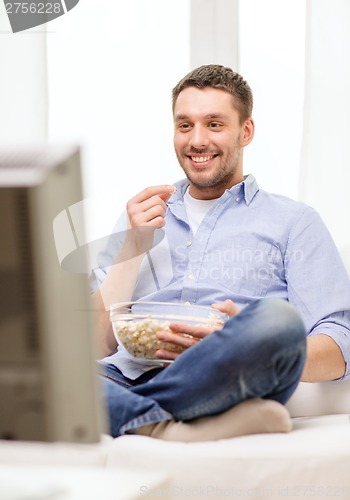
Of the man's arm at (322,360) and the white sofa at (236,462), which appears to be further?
the man's arm at (322,360)

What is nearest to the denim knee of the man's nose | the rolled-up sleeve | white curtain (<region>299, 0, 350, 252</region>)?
the rolled-up sleeve

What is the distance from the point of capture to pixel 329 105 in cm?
270

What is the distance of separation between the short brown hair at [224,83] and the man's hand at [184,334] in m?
0.72

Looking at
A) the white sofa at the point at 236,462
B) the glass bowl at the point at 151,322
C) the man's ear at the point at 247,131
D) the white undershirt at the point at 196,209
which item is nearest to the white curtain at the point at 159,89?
the man's ear at the point at 247,131

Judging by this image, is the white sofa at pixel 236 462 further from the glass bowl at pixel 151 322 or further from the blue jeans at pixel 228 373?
the glass bowl at pixel 151 322

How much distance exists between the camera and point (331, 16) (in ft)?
8.85

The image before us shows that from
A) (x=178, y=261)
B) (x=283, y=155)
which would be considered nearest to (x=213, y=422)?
(x=178, y=261)

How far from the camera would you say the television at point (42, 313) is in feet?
2.27

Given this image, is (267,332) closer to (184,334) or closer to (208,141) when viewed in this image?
(184,334)

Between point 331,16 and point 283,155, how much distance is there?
0.49 m

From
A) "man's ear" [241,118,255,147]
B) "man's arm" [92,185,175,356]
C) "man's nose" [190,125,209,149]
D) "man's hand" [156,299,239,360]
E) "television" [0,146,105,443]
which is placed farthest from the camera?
"man's ear" [241,118,255,147]

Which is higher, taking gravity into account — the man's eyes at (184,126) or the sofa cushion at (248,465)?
the man's eyes at (184,126)

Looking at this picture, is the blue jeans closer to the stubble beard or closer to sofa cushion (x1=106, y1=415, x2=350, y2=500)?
sofa cushion (x1=106, y1=415, x2=350, y2=500)

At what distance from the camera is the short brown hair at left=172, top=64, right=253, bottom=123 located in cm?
221
